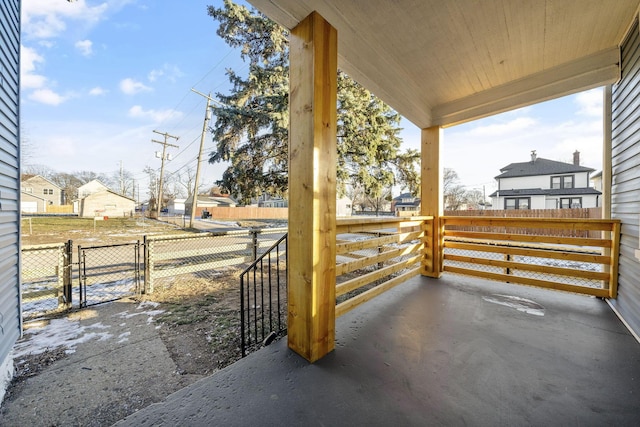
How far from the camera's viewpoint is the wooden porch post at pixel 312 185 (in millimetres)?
1570

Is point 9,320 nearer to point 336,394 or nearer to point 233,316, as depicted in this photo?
point 233,316

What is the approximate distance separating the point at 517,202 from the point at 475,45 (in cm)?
1924

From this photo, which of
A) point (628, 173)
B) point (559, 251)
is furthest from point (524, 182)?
point (628, 173)

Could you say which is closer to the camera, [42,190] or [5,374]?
[5,374]

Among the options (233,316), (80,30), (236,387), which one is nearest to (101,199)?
(80,30)

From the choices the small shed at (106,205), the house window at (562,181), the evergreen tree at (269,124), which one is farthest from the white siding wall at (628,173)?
the small shed at (106,205)

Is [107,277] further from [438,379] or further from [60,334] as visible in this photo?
[438,379]

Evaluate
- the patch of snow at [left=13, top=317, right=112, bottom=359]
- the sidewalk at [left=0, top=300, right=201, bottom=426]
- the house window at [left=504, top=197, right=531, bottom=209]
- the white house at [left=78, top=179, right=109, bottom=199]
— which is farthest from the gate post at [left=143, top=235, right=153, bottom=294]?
the white house at [left=78, top=179, right=109, bottom=199]

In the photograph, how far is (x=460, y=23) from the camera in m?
1.86

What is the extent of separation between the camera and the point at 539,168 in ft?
54.0

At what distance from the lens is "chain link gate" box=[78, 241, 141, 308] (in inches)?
142

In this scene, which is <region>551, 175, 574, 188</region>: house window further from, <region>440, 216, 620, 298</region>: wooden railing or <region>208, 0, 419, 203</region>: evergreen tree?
<region>440, 216, 620, 298</region>: wooden railing

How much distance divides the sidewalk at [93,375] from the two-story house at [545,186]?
2097 cm

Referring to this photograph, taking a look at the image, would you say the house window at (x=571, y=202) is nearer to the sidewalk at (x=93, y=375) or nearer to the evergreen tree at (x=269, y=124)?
the evergreen tree at (x=269, y=124)
